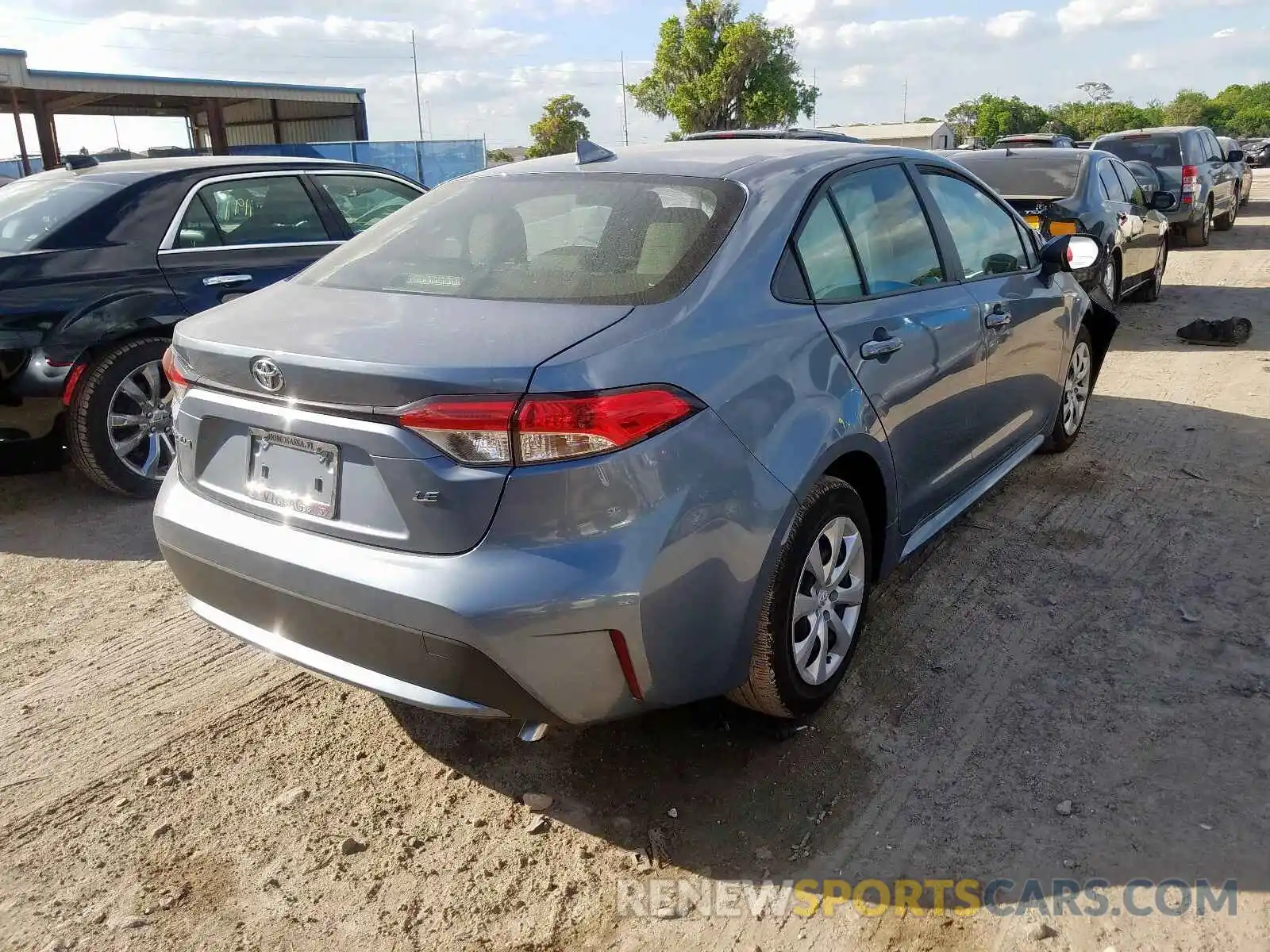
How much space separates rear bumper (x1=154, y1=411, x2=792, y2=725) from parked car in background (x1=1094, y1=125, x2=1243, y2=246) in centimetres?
1249

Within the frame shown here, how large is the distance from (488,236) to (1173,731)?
2535 millimetres

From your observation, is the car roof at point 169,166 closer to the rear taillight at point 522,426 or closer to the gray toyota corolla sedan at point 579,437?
the gray toyota corolla sedan at point 579,437

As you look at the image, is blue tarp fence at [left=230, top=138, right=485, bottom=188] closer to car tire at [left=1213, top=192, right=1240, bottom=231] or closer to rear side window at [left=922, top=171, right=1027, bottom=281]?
car tire at [left=1213, top=192, right=1240, bottom=231]

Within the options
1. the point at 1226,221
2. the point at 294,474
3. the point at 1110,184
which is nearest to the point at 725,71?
the point at 1226,221

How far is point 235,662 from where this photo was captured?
11.6 feet

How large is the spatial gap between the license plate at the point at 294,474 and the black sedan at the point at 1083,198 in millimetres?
7016

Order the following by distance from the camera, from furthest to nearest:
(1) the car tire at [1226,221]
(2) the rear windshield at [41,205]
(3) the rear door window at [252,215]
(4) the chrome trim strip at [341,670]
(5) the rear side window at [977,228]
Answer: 1. (1) the car tire at [1226,221]
2. (3) the rear door window at [252,215]
3. (2) the rear windshield at [41,205]
4. (5) the rear side window at [977,228]
5. (4) the chrome trim strip at [341,670]

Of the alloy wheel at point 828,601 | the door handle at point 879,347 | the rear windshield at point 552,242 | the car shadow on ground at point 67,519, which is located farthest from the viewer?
the car shadow on ground at point 67,519

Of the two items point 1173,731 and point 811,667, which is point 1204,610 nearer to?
point 1173,731

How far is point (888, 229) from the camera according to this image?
346 centimetres

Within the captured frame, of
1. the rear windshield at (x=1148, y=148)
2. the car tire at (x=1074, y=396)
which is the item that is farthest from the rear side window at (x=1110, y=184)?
the rear windshield at (x=1148, y=148)

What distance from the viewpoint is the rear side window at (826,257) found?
295cm

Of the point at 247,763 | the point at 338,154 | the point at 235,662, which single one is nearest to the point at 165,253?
the point at 235,662

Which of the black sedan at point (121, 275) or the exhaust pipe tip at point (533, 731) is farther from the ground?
the black sedan at point (121, 275)
